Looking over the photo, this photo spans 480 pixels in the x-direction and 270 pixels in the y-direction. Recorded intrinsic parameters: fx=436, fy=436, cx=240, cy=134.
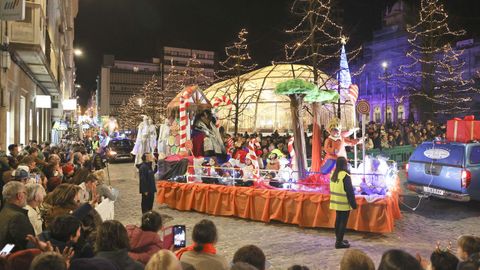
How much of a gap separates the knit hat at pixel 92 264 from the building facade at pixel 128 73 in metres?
107

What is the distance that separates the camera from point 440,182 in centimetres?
1152

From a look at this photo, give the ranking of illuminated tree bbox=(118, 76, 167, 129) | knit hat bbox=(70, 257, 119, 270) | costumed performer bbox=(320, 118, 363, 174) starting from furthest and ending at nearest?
illuminated tree bbox=(118, 76, 167, 129) → costumed performer bbox=(320, 118, 363, 174) → knit hat bbox=(70, 257, 119, 270)

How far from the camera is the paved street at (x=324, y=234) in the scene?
25.6 feet

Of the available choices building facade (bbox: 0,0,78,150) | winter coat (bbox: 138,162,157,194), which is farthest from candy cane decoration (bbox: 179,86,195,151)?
building facade (bbox: 0,0,78,150)

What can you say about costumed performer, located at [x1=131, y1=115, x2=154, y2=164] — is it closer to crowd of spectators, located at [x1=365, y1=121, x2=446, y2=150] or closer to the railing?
the railing

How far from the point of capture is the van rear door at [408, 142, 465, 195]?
11.1 metres

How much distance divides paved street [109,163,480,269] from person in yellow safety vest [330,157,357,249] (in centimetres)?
32

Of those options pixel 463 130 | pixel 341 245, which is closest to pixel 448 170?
pixel 463 130

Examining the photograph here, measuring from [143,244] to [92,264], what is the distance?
1106 mm

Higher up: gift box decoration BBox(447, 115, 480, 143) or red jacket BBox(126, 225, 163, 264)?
gift box decoration BBox(447, 115, 480, 143)

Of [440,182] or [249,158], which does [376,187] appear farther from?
[249,158]

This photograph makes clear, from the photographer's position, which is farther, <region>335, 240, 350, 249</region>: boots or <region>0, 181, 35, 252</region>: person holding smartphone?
<region>335, 240, 350, 249</region>: boots

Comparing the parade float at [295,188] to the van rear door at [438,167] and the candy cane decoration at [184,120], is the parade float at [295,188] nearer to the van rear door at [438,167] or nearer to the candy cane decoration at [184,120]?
the candy cane decoration at [184,120]

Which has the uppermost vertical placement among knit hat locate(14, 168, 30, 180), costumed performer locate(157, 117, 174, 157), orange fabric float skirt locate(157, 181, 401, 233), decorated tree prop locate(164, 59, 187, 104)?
decorated tree prop locate(164, 59, 187, 104)
